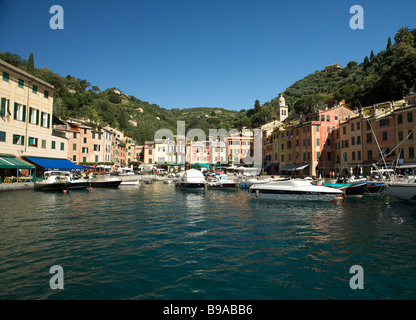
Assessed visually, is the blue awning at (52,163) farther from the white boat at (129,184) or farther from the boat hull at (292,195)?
the boat hull at (292,195)

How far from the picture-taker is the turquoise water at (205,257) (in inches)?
248

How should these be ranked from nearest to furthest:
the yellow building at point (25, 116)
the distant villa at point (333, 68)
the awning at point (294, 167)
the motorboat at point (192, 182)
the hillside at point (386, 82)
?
the yellow building at point (25, 116)
the motorboat at point (192, 182)
the hillside at point (386, 82)
the awning at point (294, 167)
the distant villa at point (333, 68)

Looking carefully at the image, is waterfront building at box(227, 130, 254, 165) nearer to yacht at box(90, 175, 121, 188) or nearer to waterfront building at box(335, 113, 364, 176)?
waterfront building at box(335, 113, 364, 176)

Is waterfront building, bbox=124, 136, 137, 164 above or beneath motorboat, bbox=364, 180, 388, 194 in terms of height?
above

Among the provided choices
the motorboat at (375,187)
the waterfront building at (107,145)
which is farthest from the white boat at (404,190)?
the waterfront building at (107,145)

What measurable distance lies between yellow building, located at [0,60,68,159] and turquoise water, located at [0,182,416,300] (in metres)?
24.9

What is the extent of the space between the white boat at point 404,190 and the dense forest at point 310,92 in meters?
39.1

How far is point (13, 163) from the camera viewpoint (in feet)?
103

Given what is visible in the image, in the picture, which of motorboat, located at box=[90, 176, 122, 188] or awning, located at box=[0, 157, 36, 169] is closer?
awning, located at box=[0, 157, 36, 169]

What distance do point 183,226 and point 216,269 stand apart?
20.4 feet

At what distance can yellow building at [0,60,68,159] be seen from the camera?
33.1 m

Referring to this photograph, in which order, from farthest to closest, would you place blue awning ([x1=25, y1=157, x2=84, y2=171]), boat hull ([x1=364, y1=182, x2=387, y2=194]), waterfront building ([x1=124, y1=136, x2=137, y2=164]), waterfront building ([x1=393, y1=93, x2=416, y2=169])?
waterfront building ([x1=124, y1=136, x2=137, y2=164]), blue awning ([x1=25, y1=157, x2=84, y2=171]), waterfront building ([x1=393, y1=93, x2=416, y2=169]), boat hull ([x1=364, y1=182, x2=387, y2=194])

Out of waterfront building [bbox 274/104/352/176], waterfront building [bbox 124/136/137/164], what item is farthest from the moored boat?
waterfront building [bbox 124/136/137/164]

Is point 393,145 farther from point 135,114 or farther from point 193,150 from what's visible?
point 135,114
